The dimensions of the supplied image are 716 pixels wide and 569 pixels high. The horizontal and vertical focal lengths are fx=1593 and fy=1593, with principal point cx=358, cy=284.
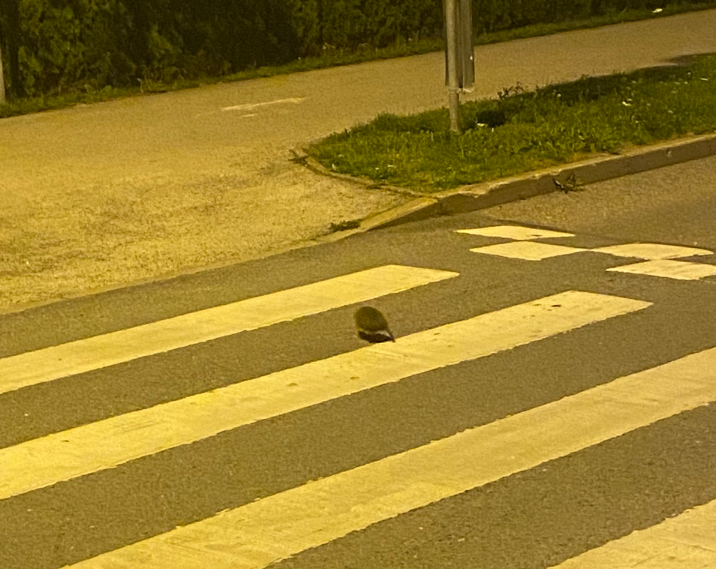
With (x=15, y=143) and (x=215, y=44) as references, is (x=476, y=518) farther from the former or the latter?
(x=215, y=44)

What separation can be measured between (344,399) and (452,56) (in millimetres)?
6202

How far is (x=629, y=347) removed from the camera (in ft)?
23.4

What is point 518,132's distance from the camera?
40.5 ft

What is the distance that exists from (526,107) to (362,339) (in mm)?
6409

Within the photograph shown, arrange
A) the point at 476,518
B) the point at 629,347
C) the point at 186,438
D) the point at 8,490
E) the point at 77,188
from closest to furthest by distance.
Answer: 1. the point at 476,518
2. the point at 8,490
3. the point at 186,438
4. the point at 629,347
5. the point at 77,188

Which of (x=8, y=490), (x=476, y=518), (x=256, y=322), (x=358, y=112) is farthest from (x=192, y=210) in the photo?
(x=476, y=518)

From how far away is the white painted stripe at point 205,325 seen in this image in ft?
23.9

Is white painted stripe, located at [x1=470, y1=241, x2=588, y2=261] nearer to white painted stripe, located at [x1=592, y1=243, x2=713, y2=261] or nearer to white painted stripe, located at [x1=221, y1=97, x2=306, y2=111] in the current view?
white painted stripe, located at [x1=592, y1=243, x2=713, y2=261]

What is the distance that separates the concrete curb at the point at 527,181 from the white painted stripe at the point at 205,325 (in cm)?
144

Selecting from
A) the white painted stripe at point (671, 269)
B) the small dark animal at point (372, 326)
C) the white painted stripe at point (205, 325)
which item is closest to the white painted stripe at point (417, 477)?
the small dark animal at point (372, 326)

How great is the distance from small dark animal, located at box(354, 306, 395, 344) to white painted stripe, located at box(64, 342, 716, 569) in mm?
1267

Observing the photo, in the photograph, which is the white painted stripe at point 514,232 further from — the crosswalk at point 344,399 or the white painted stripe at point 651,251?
the crosswalk at point 344,399

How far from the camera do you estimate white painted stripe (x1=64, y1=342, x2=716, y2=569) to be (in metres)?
5.08

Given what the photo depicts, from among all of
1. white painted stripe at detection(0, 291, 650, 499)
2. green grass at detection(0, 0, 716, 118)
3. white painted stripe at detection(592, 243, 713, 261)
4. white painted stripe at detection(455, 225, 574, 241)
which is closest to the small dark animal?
white painted stripe at detection(0, 291, 650, 499)
